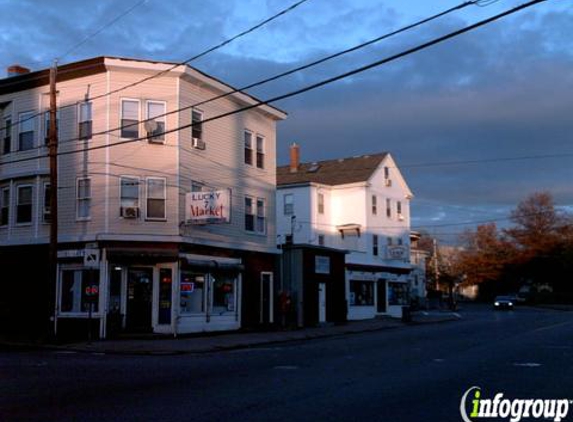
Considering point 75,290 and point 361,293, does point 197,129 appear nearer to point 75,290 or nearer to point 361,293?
point 75,290

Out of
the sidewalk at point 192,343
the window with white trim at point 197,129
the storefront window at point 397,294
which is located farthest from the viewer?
the storefront window at point 397,294

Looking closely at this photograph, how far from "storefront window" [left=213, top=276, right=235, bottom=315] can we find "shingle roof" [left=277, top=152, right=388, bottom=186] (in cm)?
1849

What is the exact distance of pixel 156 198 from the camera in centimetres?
2755

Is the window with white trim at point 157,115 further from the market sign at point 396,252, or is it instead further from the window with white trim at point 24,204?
the market sign at point 396,252

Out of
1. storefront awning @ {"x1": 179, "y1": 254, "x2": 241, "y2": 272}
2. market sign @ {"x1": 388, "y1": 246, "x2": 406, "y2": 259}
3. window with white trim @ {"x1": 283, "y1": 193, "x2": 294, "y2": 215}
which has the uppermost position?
window with white trim @ {"x1": 283, "y1": 193, "x2": 294, "y2": 215}

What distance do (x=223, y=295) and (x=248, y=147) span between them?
7.15 metres

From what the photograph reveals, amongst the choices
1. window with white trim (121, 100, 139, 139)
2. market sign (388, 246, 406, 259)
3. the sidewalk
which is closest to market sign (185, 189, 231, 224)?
window with white trim (121, 100, 139, 139)

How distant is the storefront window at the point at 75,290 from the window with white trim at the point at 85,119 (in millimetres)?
5328

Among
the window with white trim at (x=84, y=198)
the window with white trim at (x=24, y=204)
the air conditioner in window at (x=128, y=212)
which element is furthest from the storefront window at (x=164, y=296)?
the window with white trim at (x=24, y=204)

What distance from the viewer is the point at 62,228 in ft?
90.1

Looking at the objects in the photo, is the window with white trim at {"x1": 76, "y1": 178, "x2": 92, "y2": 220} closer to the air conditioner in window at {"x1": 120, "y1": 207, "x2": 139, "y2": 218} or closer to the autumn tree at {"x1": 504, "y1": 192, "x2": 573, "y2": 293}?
the air conditioner in window at {"x1": 120, "y1": 207, "x2": 139, "y2": 218}

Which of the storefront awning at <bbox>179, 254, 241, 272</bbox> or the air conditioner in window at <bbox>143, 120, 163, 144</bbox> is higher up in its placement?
the air conditioner in window at <bbox>143, 120, 163, 144</bbox>

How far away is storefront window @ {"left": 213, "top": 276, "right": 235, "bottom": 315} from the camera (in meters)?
30.0

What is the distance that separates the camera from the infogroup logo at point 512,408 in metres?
9.91
